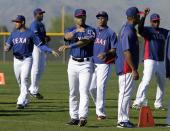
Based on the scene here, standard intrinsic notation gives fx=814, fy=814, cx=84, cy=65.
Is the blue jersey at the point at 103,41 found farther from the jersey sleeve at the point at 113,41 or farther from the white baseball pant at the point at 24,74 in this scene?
the white baseball pant at the point at 24,74

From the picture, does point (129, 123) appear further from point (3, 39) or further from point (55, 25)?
point (55, 25)

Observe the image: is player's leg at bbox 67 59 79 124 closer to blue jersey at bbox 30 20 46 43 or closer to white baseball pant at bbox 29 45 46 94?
blue jersey at bbox 30 20 46 43

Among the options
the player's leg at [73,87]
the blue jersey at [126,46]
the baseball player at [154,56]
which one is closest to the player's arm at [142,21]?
the blue jersey at [126,46]

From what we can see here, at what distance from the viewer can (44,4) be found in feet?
236

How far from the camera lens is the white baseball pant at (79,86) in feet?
51.2

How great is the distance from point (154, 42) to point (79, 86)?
13.9ft

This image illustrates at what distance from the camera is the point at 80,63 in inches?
619

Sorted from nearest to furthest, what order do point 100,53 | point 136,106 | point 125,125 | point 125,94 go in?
1. point 125,125
2. point 125,94
3. point 100,53
4. point 136,106

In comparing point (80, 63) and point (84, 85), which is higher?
point (80, 63)

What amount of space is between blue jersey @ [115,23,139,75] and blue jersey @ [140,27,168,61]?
12.3ft

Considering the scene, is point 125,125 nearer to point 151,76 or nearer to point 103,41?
point 103,41

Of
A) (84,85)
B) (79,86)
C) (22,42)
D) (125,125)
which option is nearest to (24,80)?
(22,42)

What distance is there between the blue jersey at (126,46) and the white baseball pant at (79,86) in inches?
24.3

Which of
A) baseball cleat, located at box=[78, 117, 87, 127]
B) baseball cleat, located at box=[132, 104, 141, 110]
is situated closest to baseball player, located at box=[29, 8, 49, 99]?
baseball cleat, located at box=[132, 104, 141, 110]
